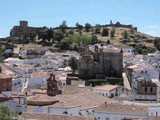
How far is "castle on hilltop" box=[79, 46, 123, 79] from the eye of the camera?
225ft

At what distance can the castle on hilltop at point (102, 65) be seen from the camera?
68438 millimetres

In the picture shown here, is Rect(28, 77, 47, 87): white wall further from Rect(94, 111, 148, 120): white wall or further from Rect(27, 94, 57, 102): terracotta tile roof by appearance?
Rect(94, 111, 148, 120): white wall

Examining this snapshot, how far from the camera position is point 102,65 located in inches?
2741

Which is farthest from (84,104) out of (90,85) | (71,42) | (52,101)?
(71,42)

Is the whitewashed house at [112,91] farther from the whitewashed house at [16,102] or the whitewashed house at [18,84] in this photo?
the whitewashed house at [16,102]

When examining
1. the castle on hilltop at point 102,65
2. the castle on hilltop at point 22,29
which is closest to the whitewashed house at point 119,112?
the castle on hilltop at point 102,65

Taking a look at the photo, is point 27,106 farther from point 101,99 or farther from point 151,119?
point 151,119

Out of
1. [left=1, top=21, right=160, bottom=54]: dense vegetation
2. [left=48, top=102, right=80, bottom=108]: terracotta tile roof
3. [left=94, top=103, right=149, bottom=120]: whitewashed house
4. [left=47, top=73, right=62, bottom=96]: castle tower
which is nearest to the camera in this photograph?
[left=94, top=103, right=149, bottom=120]: whitewashed house

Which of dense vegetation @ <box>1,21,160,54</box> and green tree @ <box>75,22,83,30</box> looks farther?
green tree @ <box>75,22,83,30</box>

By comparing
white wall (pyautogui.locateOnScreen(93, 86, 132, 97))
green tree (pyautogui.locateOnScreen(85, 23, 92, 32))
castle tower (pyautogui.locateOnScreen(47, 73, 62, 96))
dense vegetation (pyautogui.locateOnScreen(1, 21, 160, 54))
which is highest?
green tree (pyautogui.locateOnScreen(85, 23, 92, 32))

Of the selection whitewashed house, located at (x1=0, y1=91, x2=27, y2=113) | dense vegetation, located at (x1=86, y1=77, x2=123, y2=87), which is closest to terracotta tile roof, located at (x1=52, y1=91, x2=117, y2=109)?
whitewashed house, located at (x1=0, y1=91, x2=27, y2=113)

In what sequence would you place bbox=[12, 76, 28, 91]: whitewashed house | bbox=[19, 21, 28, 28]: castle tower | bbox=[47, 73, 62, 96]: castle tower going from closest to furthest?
1. bbox=[47, 73, 62, 96]: castle tower
2. bbox=[12, 76, 28, 91]: whitewashed house
3. bbox=[19, 21, 28, 28]: castle tower

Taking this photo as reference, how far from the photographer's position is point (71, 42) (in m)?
113

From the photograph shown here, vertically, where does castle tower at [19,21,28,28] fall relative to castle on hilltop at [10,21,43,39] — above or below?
above
